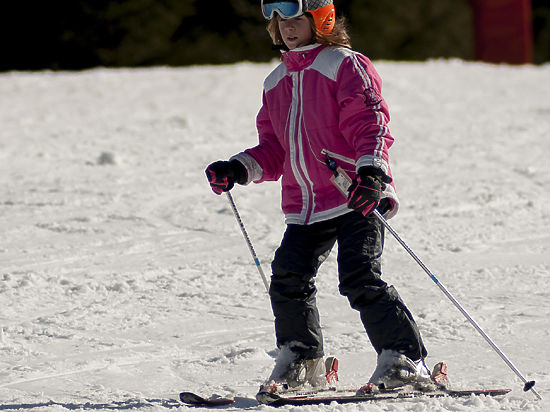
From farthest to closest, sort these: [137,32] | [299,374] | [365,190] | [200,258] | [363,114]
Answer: [137,32] → [200,258] → [299,374] → [363,114] → [365,190]

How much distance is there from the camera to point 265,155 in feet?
10.5

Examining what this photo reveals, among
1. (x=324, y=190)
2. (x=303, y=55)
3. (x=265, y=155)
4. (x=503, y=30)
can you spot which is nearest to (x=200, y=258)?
(x=265, y=155)

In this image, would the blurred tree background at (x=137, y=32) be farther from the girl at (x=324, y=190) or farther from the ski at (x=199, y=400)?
the ski at (x=199, y=400)

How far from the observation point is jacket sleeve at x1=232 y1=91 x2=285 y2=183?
126 inches

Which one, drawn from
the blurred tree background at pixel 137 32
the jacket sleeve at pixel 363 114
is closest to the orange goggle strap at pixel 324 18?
the jacket sleeve at pixel 363 114

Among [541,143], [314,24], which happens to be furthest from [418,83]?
[314,24]

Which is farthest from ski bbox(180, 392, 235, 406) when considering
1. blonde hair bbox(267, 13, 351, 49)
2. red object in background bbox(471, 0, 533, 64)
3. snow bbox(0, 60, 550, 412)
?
red object in background bbox(471, 0, 533, 64)

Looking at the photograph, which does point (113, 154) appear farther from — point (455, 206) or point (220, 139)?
point (455, 206)

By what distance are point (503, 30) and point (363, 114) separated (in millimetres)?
16417

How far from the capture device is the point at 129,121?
1005 centimetres

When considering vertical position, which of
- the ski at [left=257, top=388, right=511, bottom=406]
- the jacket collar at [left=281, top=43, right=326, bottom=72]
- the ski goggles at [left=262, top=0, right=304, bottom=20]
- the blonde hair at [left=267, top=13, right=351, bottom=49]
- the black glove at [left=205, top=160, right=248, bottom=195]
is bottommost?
the ski at [left=257, top=388, right=511, bottom=406]

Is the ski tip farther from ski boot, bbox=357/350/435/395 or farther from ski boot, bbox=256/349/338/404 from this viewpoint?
ski boot, bbox=256/349/338/404

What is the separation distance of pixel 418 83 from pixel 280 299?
386 inches

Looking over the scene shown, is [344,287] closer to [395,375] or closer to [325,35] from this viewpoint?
[395,375]
